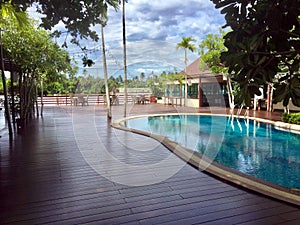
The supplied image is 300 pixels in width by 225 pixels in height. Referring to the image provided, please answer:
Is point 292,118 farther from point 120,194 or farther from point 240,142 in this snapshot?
point 120,194

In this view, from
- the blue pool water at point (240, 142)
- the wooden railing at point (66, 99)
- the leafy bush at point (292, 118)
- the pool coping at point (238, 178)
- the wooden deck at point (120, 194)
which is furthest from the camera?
the wooden railing at point (66, 99)

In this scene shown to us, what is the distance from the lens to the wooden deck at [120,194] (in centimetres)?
216

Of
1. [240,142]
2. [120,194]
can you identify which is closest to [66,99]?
[240,142]

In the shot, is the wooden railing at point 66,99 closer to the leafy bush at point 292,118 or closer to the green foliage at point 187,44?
the green foliage at point 187,44

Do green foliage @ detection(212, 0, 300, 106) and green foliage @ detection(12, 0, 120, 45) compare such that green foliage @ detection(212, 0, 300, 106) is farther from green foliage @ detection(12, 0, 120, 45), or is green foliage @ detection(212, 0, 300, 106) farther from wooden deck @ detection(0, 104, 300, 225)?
wooden deck @ detection(0, 104, 300, 225)

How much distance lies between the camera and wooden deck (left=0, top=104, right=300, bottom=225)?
2.16 meters

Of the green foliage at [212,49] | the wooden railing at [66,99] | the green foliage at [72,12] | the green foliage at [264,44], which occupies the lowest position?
the wooden railing at [66,99]

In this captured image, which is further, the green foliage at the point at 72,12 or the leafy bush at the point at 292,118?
the leafy bush at the point at 292,118

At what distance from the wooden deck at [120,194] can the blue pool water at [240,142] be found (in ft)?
6.65

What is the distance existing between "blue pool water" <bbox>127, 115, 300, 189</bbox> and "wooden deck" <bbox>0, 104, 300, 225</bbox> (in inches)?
79.8

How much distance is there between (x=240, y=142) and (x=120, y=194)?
537 centimetres

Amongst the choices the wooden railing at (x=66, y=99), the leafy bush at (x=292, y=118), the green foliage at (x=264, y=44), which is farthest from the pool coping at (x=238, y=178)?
the wooden railing at (x=66, y=99)

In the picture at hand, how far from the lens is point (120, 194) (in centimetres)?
267

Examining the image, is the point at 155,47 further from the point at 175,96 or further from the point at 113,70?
the point at 175,96
